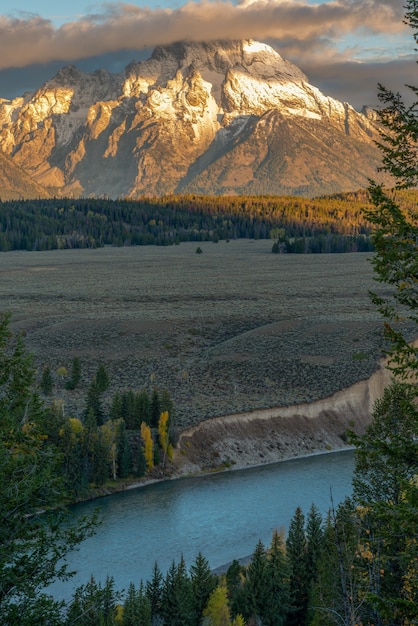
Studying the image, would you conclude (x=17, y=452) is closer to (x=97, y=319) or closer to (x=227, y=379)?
(x=227, y=379)

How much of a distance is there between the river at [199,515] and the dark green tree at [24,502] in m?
24.7

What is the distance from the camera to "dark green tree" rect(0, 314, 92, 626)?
688 inches

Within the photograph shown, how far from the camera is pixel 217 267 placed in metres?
184

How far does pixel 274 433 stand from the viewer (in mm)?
72875

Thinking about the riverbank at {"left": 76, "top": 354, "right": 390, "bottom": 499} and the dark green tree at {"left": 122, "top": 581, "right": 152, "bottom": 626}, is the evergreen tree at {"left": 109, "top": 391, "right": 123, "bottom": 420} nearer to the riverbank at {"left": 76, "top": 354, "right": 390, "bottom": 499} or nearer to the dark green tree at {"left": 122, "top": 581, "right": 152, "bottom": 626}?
the riverbank at {"left": 76, "top": 354, "right": 390, "bottom": 499}

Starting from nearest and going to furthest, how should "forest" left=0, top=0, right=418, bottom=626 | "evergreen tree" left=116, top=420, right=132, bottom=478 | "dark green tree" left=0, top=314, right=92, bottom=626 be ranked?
1. "forest" left=0, top=0, right=418, bottom=626
2. "dark green tree" left=0, top=314, right=92, bottom=626
3. "evergreen tree" left=116, top=420, right=132, bottom=478

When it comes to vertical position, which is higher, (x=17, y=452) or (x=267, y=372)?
(x=17, y=452)

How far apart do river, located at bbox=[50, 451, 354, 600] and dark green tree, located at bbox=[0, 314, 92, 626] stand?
24677 mm

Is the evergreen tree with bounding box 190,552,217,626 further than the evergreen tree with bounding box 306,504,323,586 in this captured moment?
No

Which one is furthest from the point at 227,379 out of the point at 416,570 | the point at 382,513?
the point at 382,513

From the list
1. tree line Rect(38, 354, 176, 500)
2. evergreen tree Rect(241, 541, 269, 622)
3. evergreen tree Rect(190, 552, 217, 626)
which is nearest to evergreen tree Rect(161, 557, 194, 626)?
evergreen tree Rect(190, 552, 217, 626)

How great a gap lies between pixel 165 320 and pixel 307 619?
69975 millimetres

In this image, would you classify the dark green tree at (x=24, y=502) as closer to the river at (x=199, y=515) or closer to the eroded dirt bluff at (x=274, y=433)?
the river at (x=199, y=515)

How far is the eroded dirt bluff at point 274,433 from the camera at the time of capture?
68188 mm
